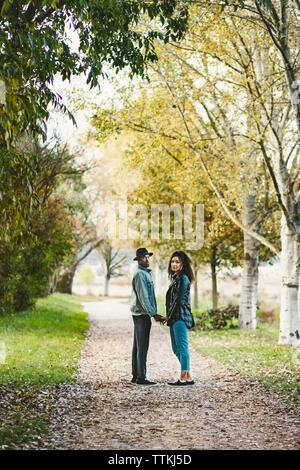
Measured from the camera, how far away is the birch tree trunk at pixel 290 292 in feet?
44.6

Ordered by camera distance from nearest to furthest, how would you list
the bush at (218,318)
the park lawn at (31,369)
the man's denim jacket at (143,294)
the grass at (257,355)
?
1. the park lawn at (31,369)
2. the man's denim jacket at (143,294)
3. the grass at (257,355)
4. the bush at (218,318)

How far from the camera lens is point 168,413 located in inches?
268

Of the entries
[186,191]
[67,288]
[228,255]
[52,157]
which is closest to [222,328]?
[228,255]

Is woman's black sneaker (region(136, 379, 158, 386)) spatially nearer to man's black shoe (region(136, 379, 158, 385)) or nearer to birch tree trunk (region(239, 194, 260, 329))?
man's black shoe (region(136, 379, 158, 385))

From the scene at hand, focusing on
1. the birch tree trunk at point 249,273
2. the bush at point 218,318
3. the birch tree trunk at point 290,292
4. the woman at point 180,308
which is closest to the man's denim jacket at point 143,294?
the woman at point 180,308

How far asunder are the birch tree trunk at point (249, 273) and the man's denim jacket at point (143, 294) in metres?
10.4

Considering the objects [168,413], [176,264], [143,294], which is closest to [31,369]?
[143,294]

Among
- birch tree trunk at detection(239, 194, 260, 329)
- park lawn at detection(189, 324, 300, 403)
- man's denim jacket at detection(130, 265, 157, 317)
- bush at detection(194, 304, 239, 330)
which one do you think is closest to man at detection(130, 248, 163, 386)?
man's denim jacket at detection(130, 265, 157, 317)

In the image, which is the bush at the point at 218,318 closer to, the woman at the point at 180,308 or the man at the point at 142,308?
the man at the point at 142,308

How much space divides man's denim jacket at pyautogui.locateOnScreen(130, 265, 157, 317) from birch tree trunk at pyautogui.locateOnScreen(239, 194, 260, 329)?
1039 cm

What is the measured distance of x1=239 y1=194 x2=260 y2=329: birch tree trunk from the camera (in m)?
18.5

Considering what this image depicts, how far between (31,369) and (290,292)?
750cm

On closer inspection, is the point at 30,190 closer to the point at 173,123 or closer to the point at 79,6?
the point at 79,6

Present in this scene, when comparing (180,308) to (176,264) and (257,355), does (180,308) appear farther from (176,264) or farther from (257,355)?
(257,355)
